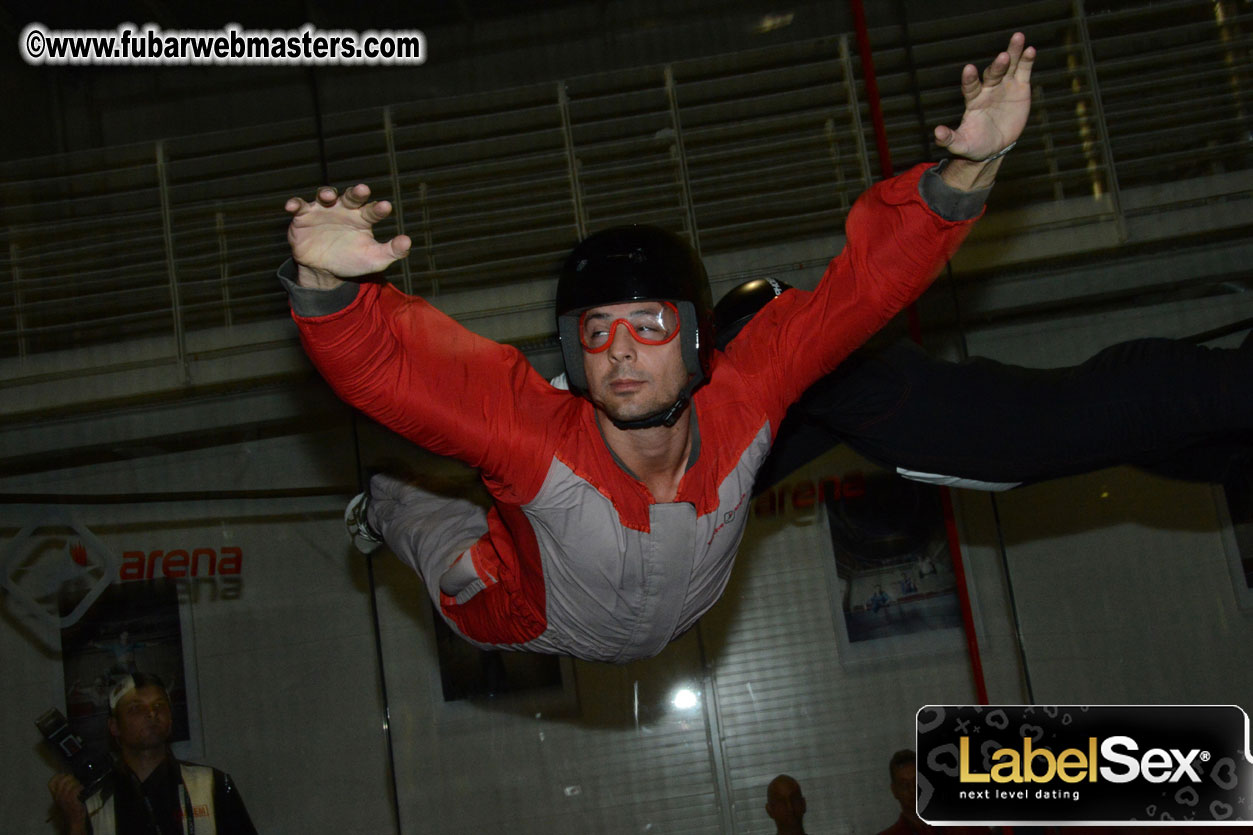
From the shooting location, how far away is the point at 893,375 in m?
2.21

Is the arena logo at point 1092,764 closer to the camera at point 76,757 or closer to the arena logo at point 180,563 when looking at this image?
the arena logo at point 180,563

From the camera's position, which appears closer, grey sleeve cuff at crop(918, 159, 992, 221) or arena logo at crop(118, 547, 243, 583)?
grey sleeve cuff at crop(918, 159, 992, 221)

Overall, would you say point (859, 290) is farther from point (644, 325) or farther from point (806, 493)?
point (806, 493)

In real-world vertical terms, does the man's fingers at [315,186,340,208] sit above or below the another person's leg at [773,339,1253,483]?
above

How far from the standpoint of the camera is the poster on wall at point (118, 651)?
3.31m

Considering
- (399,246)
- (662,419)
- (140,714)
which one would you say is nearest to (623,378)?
(662,419)

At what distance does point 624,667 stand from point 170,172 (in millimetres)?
2425

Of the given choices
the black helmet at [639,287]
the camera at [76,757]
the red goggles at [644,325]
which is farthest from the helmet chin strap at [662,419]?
the camera at [76,757]

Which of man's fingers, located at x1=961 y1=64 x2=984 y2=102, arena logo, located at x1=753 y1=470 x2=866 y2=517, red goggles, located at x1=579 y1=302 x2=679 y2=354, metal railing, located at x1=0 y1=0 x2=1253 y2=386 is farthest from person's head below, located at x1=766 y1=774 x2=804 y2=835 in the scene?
man's fingers, located at x1=961 y1=64 x2=984 y2=102

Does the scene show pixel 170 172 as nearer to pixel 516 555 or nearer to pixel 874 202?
pixel 516 555

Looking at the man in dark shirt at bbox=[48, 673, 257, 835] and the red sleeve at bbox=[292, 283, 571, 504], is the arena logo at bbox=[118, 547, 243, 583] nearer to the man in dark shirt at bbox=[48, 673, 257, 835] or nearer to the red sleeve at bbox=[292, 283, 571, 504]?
the man in dark shirt at bbox=[48, 673, 257, 835]

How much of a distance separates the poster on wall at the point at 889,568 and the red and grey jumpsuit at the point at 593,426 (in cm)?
143

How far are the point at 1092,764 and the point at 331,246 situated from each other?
267 cm

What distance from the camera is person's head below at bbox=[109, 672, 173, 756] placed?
3.26 metres
